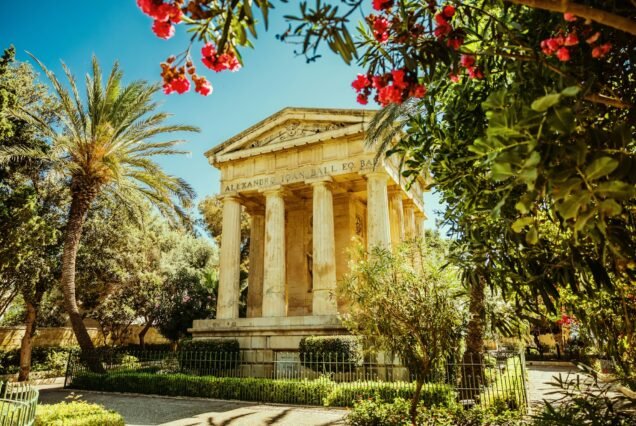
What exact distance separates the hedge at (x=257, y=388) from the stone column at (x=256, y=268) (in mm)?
6712

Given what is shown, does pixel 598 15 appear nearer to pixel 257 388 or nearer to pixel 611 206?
pixel 611 206

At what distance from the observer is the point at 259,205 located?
65.3ft

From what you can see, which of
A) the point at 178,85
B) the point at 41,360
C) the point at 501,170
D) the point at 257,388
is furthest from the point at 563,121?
the point at 41,360

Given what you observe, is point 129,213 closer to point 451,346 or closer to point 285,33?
point 451,346

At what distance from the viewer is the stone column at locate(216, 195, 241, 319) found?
54.7ft

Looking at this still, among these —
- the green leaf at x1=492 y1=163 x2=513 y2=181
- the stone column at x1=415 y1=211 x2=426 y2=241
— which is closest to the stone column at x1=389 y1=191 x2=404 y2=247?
the stone column at x1=415 y1=211 x2=426 y2=241

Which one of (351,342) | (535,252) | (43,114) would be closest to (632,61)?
(535,252)

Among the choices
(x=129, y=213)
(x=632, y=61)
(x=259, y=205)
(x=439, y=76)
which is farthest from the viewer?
(x=259, y=205)

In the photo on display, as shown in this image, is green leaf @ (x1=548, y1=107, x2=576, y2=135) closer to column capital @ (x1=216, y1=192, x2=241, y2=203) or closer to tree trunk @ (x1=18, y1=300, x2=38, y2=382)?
column capital @ (x1=216, y1=192, x2=241, y2=203)

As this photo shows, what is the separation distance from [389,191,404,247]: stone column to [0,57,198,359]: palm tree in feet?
30.0

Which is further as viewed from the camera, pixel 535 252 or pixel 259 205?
pixel 259 205

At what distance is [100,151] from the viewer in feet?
49.1

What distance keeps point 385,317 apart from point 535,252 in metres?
3.38

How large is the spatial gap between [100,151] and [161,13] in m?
14.7
